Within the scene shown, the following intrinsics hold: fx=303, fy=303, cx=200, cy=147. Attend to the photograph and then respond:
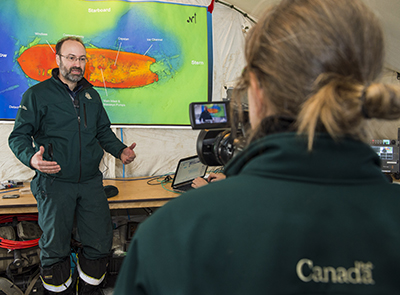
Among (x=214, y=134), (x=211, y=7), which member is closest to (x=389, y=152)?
(x=211, y=7)

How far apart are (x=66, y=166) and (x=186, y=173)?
87 cm

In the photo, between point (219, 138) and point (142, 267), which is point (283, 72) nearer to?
point (142, 267)

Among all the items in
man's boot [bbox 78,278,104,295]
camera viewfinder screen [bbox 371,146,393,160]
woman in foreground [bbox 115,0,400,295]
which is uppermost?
woman in foreground [bbox 115,0,400,295]

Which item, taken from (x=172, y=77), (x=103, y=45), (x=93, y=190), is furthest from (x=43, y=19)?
(x=93, y=190)

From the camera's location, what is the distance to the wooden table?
5.92 feet

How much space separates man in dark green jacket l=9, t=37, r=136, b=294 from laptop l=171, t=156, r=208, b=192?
530 millimetres

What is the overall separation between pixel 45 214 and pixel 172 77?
1.49 m

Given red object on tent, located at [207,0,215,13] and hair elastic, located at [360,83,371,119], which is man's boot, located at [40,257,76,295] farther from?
red object on tent, located at [207,0,215,13]

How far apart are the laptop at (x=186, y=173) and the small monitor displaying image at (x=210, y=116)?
124 centimetres

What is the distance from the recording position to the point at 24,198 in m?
1.93

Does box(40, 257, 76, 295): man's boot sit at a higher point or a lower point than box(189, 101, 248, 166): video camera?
lower

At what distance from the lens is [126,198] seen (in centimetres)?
197

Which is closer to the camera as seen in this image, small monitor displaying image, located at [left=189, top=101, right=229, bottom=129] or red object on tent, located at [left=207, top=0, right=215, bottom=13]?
small monitor displaying image, located at [left=189, top=101, right=229, bottom=129]

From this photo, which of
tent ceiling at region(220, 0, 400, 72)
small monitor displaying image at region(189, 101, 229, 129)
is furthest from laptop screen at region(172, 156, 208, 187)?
small monitor displaying image at region(189, 101, 229, 129)
